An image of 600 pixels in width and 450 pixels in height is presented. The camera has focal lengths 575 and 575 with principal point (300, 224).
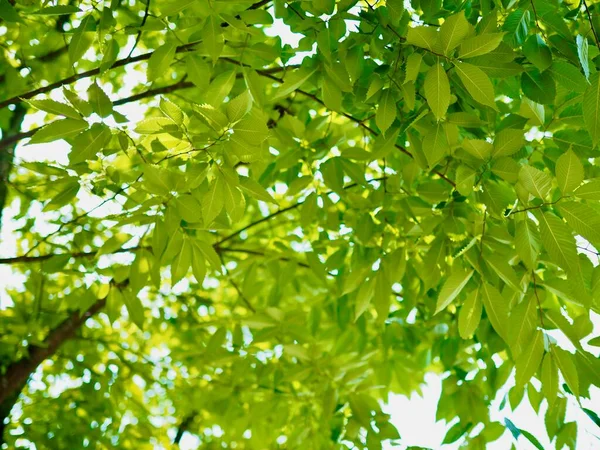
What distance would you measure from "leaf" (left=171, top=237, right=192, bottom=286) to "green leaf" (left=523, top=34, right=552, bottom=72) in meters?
1.01

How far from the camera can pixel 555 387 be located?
4.86 ft

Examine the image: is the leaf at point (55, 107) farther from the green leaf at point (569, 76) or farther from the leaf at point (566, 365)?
the leaf at point (566, 365)

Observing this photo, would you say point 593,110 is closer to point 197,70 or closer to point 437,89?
point 437,89

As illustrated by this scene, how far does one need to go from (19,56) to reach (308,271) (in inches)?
Answer: 61.2

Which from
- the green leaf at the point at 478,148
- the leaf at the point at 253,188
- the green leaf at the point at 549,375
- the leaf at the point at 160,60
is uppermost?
the leaf at the point at 160,60

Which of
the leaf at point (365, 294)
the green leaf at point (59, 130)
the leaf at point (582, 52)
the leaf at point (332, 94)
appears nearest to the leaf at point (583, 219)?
the leaf at point (582, 52)

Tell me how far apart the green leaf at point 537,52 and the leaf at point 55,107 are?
1066 millimetres

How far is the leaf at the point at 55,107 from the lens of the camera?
129cm

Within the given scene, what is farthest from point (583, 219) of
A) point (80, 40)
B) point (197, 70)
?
point (80, 40)

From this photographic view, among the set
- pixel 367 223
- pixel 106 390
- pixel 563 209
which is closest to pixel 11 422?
pixel 106 390

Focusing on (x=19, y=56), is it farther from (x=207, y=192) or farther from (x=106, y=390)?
(x=106, y=390)

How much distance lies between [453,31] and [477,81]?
0.42 ft

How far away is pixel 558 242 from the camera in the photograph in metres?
1.27

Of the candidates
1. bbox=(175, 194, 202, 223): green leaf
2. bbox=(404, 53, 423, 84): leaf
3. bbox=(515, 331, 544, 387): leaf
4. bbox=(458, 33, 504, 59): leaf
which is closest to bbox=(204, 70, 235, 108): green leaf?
bbox=(175, 194, 202, 223): green leaf
